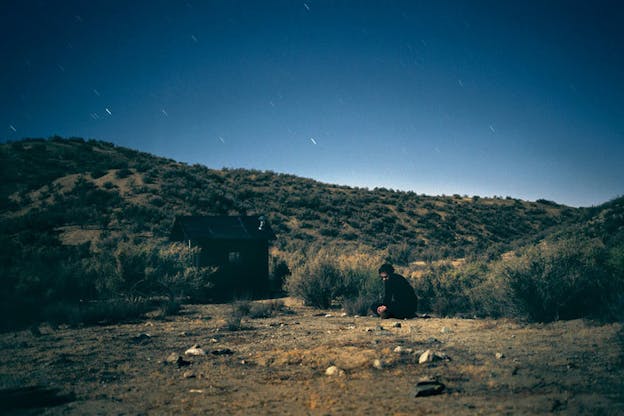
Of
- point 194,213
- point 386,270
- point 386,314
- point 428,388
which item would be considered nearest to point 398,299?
point 386,314

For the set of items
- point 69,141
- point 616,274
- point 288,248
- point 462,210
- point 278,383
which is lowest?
point 278,383

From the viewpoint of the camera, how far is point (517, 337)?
7457 mm

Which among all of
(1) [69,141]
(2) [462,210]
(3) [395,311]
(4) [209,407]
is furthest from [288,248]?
(1) [69,141]

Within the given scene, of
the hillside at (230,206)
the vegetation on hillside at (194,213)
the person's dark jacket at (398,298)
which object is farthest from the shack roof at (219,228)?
the person's dark jacket at (398,298)

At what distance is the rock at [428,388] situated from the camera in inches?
180

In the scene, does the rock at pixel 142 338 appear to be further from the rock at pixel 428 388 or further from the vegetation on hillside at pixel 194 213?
the rock at pixel 428 388

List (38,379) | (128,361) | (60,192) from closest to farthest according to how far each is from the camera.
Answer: (38,379) < (128,361) < (60,192)

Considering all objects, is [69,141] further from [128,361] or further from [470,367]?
[470,367]

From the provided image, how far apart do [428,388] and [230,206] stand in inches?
1383

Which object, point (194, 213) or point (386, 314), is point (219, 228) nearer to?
point (386, 314)

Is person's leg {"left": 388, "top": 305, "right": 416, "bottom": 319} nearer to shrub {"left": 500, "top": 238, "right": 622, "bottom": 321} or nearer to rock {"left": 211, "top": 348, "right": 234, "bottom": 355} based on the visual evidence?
shrub {"left": 500, "top": 238, "right": 622, "bottom": 321}

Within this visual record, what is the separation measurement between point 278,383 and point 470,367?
8.64 ft

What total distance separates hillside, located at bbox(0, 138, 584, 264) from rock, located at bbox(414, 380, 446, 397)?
68.6 ft

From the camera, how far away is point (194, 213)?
34281 millimetres
